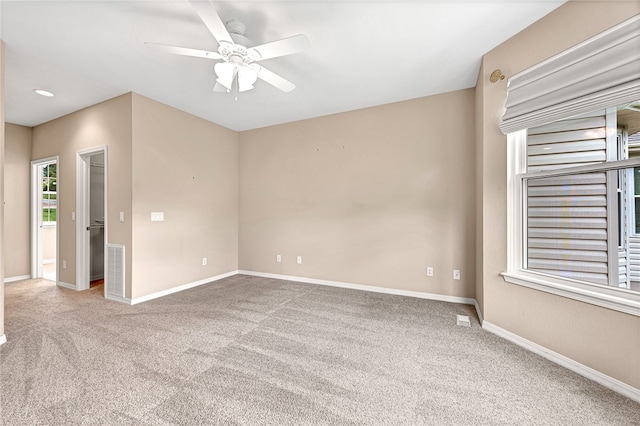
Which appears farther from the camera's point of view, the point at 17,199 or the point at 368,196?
the point at 17,199

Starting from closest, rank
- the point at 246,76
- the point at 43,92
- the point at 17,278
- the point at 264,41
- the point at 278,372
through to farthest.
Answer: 1. the point at 278,372
2. the point at 246,76
3. the point at 264,41
4. the point at 43,92
5. the point at 17,278

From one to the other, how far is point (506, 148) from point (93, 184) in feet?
20.4

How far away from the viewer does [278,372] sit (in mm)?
1885

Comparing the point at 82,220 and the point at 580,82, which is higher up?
the point at 580,82

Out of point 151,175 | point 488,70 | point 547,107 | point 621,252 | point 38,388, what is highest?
point 488,70

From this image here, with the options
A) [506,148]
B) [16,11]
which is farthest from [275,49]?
[506,148]

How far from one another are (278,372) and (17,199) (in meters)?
5.70

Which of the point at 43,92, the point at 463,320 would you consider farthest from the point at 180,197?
the point at 463,320

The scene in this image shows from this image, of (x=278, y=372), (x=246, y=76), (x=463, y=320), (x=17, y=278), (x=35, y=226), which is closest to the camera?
(x=278, y=372)

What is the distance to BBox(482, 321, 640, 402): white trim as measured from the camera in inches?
63.5

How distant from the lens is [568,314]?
6.29ft

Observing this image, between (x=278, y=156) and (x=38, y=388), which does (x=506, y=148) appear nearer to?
(x=278, y=156)

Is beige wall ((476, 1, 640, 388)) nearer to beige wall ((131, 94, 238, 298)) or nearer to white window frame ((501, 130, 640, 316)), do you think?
white window frame ((501, 130, 640, 316))

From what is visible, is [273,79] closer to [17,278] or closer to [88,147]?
[88,147]
